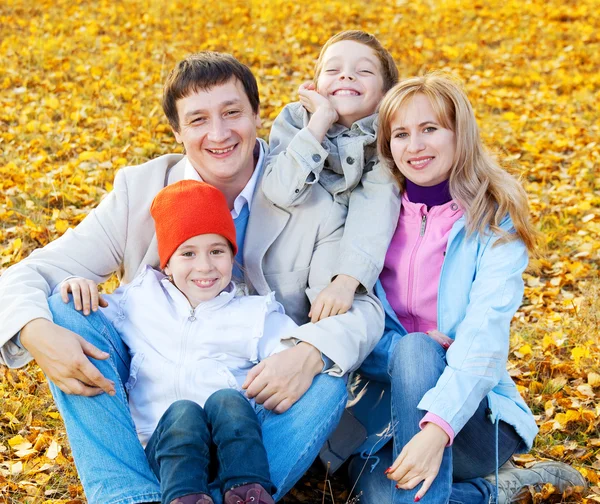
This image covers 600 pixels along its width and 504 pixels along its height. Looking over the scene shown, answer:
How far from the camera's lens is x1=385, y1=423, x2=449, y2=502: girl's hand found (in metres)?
2.28

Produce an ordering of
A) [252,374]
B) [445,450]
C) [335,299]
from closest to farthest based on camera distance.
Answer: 1. [445,450]
2. [252,374]
3. [335,299]

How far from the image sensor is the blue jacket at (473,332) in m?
2.37

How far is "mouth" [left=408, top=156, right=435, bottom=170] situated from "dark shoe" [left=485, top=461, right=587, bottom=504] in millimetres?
1144

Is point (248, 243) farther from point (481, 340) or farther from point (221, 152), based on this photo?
point (481, 340)

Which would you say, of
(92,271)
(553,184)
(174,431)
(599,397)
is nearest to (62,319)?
(92,271)

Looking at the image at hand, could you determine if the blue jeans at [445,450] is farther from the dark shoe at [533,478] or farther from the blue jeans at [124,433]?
the blue jeans at [124,433]

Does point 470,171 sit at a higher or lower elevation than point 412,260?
higher

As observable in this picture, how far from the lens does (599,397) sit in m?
3.48

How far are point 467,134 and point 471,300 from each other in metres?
0.60

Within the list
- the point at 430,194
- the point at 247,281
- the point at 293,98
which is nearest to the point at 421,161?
the point at 430,194

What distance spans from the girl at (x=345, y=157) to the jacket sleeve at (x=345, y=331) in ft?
0.20

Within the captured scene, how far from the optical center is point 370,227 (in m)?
2.80

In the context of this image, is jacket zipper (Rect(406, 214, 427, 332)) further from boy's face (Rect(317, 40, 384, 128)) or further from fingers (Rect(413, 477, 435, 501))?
fingers (Rect(413, 477, 435, 501))

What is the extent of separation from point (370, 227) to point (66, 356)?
115 centimetres
